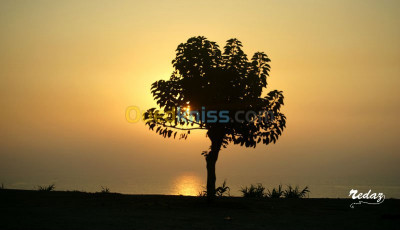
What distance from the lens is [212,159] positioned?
75.2 ft

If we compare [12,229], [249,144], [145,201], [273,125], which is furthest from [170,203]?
[12,229]

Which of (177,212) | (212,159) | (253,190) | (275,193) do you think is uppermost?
(212,159)

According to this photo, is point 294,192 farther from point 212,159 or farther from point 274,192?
point 212,159

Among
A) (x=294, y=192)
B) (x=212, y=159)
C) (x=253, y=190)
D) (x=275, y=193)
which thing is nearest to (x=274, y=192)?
(x=275, y=193)

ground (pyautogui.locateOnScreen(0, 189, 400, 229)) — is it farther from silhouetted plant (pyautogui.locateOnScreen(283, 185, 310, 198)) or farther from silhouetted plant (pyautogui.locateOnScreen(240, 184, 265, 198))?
silhouetted plant (pyautogui.locateOnScreen(240, 184, 265, 198))

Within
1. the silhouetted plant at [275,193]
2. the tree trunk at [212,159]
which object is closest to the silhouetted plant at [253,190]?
the silhouetted plant at [275,193]

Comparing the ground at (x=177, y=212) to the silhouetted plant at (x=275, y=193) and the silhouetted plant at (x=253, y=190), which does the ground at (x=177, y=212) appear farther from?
the silhouetted plant at (x=253, y=190)

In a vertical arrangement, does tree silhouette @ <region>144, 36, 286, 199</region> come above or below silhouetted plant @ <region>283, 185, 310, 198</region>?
above

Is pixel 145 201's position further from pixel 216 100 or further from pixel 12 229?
pixel 12 229

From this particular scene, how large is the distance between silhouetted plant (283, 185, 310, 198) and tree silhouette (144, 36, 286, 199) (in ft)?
26.0

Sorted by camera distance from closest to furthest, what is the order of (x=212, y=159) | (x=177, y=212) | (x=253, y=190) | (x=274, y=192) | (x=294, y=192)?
(x=177, y=212) → (x=212, y=159) → (x=294, y=192) → (x=274, y=192) → (x=253, y=190)

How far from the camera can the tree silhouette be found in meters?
22.2

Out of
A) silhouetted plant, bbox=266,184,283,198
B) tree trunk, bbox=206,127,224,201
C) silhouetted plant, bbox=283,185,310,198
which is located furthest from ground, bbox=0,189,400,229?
silhouetted plant, bbox=266,184,283,198

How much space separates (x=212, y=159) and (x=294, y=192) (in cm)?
895
